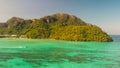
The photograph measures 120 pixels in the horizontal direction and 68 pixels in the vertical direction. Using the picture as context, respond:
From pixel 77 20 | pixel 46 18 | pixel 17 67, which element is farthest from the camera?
pixel 77 20

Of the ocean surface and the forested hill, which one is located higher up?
the forested hill

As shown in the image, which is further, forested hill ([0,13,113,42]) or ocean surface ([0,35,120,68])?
forested hill ([0,13,113,42])

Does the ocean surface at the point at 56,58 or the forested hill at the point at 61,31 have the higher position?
the forested hill at the point at 61,31

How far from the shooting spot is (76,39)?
89.6m

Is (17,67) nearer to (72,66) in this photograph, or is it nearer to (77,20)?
(72,66)

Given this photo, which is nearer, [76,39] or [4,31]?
[76,39]

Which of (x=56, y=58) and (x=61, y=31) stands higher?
(x=61, y=31)

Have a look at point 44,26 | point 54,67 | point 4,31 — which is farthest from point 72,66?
point 4,31

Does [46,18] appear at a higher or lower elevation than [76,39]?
higher

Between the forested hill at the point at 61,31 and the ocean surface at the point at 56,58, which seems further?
the forested hill at the point at 61,31

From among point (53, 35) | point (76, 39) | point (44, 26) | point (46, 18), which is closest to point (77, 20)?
point (46, 18)

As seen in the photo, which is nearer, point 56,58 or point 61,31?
point 56,58

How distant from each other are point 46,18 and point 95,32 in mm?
49756

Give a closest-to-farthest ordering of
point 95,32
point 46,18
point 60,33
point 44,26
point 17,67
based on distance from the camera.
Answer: point 17,67 → point 95,32 → point 60,33 → point 44,26 → point 46,18
